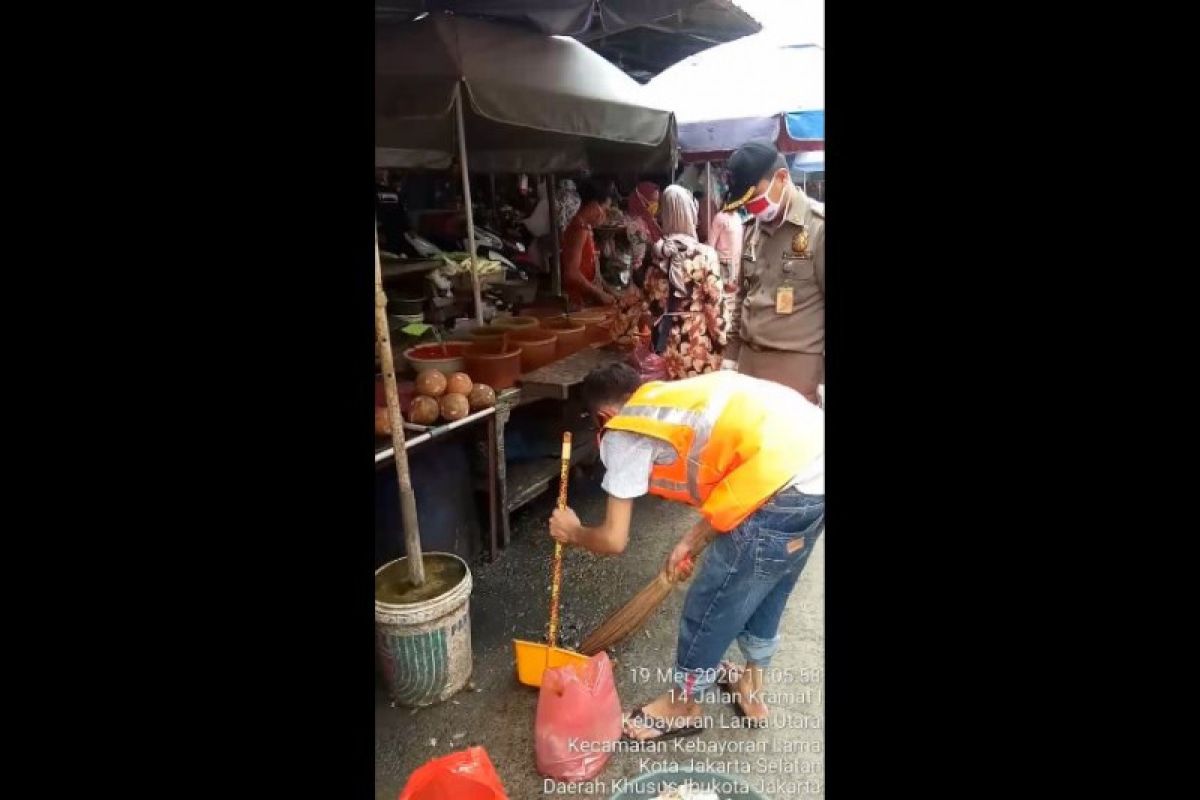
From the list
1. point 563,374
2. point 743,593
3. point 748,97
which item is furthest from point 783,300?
point 743,593

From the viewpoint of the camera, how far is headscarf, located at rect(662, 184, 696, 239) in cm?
172

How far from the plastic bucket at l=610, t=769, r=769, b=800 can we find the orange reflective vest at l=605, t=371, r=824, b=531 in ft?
1.86

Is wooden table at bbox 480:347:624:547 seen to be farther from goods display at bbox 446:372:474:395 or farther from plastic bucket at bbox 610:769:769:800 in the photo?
plastic bucket at bbox 610:769:769:800

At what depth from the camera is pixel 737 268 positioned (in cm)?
178

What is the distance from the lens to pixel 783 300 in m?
1.71

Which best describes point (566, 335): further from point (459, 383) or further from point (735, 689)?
point (735, 689)

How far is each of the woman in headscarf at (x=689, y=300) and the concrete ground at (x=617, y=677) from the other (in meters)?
0.35

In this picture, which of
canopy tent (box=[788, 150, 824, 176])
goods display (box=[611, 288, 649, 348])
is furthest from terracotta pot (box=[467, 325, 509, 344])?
canopy tent (box=[788, 150, 824, 176])

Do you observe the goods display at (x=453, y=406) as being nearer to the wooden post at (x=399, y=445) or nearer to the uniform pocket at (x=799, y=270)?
the wooden post at (x=399, y=445)
